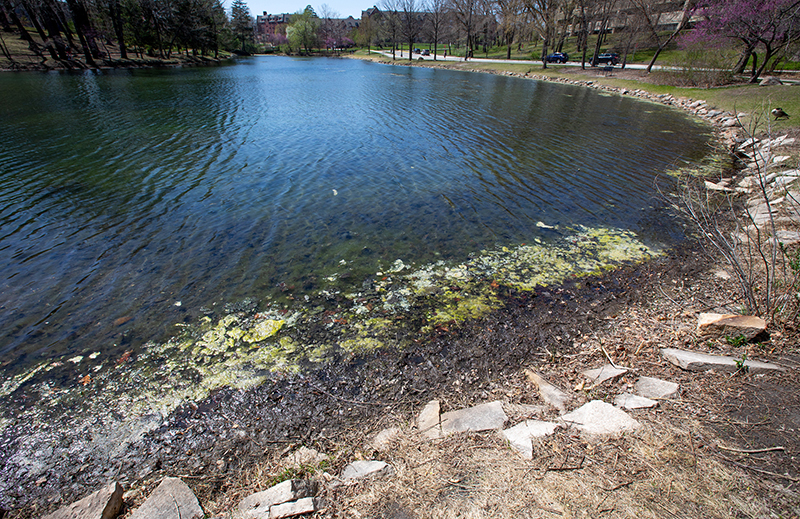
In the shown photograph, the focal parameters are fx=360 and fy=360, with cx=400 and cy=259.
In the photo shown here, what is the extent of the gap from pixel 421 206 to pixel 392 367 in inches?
284

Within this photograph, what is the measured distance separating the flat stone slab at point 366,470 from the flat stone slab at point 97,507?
7.77 ft

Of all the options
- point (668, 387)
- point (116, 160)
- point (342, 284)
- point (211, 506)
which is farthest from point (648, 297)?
point (116, 160)

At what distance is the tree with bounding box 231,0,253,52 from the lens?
107375 millimetres

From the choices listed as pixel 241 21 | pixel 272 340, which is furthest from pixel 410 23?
pixel 272 340

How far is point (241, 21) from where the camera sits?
107 meters

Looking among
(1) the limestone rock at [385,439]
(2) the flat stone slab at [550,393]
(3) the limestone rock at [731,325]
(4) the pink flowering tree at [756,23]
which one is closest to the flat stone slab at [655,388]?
(2) the flat stone slab at [550,393]

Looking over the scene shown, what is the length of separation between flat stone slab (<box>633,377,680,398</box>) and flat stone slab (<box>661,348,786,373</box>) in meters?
0.58

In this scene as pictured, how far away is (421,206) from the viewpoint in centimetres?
1223

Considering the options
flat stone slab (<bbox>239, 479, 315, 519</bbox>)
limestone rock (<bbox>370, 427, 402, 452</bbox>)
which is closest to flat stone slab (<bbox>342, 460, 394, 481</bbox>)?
limestone rock (<bbox>370, 427, 402, 452</bbox>)

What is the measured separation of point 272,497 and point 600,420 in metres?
3.84

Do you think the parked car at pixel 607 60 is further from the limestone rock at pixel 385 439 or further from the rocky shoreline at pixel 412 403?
the limestone rock at pixel 385 439

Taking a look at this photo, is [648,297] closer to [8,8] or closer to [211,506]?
[211,506]

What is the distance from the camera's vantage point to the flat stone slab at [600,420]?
4.20m

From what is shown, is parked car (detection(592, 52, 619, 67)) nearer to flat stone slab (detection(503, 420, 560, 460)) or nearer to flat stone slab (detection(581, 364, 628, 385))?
flat stone slab (detection(581, 364, 628, 385))
